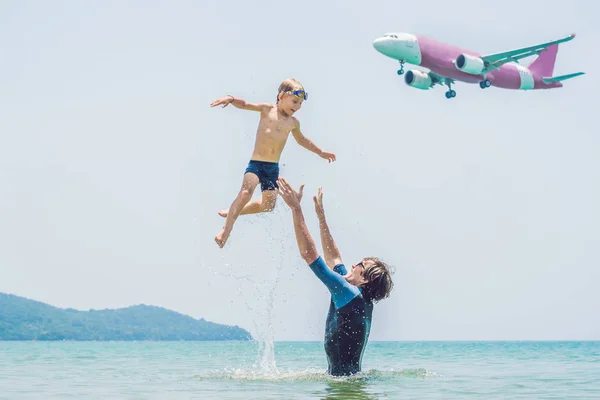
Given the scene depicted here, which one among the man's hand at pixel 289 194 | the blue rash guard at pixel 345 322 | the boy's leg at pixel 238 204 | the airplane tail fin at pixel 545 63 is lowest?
the blue rash guard at pixel 345 322

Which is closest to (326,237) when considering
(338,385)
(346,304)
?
(346,304)

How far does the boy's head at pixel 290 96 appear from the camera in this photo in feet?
37.7

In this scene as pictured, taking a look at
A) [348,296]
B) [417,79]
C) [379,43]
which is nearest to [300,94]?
[348,296]

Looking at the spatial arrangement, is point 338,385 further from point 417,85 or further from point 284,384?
point 417,85

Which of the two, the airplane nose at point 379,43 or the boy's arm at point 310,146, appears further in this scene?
the airplane nose at point 379,43

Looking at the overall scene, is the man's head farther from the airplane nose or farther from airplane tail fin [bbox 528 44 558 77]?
airplane tail fin [bbox 528 44 558 77]

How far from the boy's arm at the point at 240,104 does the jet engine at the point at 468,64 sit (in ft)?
126

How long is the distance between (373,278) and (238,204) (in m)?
2.72

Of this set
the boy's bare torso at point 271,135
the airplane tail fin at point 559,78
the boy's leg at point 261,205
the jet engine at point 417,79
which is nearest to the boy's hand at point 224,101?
the boy's bare torso at point 271,135

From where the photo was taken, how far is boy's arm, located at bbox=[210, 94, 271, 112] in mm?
11164

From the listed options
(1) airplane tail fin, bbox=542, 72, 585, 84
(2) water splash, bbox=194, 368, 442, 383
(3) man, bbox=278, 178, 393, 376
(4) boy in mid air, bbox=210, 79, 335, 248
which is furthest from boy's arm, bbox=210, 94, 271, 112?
(1) airplane tail fin, bbox=542, 72, 585, 84

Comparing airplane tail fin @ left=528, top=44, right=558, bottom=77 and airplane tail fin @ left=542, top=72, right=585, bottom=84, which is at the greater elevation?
airplane tail fin @ left=528, top=44, right=558, bottom=77

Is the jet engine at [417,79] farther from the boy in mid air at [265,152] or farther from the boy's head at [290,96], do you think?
the boy's head at [290,96]

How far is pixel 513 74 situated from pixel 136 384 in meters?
47.4
